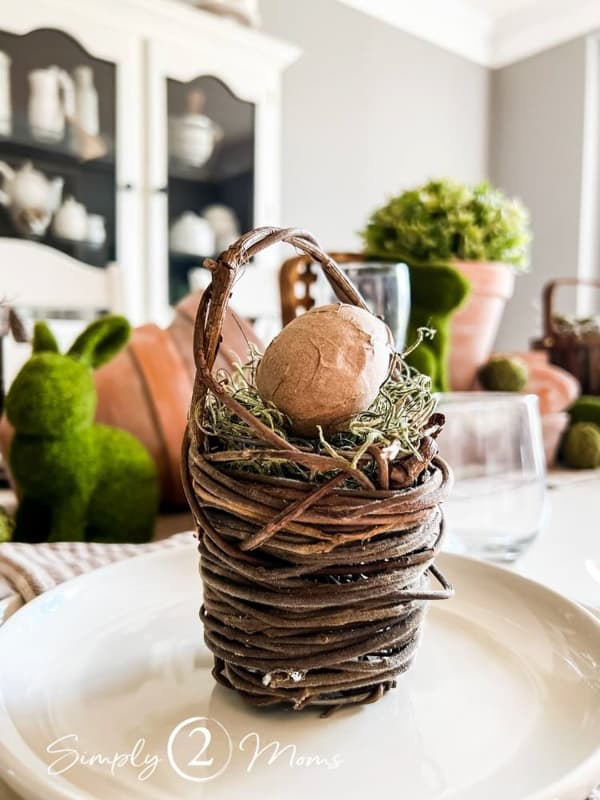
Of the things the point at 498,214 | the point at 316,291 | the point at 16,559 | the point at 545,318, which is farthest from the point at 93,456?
the point at 545,318

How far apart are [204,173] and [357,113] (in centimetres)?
84

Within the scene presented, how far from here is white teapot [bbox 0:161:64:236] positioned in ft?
5.26

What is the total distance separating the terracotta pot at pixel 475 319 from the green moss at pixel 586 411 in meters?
0.15

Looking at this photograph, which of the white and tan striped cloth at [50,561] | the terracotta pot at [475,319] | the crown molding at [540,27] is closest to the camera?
the white and tan striped cloth at [50,561]

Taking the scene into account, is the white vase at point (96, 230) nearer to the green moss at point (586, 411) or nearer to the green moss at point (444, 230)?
the green moss at point (444, 230)

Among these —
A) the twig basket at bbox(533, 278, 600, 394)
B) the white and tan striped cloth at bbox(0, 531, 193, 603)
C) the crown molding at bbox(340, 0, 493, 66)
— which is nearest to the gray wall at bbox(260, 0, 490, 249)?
the crown molding at bbox(340, 0, 493, 66)

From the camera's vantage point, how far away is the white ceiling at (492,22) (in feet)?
8.71

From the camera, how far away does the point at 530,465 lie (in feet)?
1.49

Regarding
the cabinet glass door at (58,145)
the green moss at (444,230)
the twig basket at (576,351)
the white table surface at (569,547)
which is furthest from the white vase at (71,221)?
the white table surface at (569,547)

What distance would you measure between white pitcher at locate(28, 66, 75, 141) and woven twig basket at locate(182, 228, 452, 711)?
1.63 m

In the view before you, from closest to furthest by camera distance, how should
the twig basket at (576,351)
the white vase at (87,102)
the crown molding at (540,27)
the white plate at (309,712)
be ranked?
the white plate at (309,712) < the twig basket at (576,351) < the white vase at (87,102) < the crown molding at (540,27)

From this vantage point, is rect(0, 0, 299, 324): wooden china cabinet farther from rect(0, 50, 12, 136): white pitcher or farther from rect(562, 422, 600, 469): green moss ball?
rect(562, 422, 600, 469): green moss ball

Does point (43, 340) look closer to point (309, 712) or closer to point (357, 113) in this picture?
point (309, 712)

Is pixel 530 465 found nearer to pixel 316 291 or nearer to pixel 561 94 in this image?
pixel 316 291
